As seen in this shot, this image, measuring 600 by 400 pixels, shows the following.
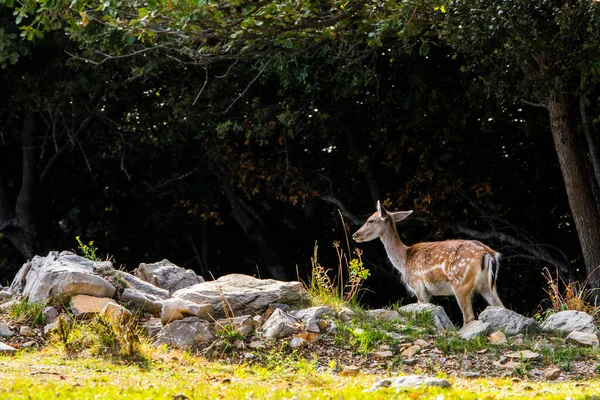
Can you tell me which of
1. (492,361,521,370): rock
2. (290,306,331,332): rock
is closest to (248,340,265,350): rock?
(290,306,331,332): rock

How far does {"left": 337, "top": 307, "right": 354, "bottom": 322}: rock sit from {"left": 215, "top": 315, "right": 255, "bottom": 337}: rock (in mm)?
961

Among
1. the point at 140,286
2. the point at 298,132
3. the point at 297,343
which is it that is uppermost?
the point at 298,132

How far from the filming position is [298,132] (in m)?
17.6

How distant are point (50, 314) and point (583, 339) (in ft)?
17.5

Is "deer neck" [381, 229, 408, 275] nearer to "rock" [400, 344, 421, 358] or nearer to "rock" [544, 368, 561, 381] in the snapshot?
"rock" [400, 344, 421, 358]

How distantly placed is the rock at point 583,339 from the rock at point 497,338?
0.72 meters

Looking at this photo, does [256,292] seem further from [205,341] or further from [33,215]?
[33,215]

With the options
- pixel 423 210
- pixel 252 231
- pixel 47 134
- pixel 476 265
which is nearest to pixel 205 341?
pixel 476 265

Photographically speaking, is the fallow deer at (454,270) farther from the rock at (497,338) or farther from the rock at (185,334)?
the rock at (185,334)

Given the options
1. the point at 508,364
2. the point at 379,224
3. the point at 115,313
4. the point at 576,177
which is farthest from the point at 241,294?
the point at 576,177

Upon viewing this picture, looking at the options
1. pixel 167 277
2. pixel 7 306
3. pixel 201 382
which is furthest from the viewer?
pixel 167 277

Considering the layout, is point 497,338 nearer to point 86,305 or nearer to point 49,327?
point 86,305

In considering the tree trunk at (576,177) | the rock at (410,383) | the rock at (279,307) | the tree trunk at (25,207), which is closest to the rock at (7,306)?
the rock at (279,307)

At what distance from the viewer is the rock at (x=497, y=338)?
9633mm
